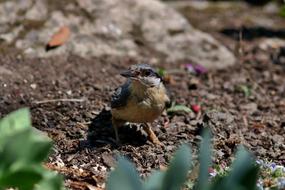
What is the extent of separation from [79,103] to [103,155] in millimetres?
1125

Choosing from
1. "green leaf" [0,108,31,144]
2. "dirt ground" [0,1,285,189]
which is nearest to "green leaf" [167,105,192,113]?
"dirt ground" [0,1,285,189]

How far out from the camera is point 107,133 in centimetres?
521

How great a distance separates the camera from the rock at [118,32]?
6.85m

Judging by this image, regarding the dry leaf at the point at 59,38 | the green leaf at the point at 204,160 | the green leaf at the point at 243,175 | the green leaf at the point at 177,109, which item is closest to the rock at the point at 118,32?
the dry leaf at the point at 59,38

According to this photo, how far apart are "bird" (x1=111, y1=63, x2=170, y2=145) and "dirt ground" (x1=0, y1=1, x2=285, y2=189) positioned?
7.4 inches

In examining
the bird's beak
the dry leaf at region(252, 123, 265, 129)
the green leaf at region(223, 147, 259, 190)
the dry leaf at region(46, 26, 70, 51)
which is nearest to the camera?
the green leaf at region(223, 147, 259, 190)

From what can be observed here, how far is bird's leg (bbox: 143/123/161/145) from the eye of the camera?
500 cm

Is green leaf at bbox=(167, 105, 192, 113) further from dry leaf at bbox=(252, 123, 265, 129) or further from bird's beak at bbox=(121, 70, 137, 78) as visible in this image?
bird's beak at bbox=(121, 70, 137, 78)

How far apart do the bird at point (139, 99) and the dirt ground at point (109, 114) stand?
0.19m

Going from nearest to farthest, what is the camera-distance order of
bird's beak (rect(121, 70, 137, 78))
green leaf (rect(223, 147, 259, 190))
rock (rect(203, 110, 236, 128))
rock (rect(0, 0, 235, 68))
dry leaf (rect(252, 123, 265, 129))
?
green leaf (rect(223, 147, 259, 190)), bird's beak (rect(121, 70, 137, 78)), rock (rect(203, 110, 236, 128)), dry leaf (rect(252, 123, 265, 129)), rock (rect(0, 0, 235, 68))

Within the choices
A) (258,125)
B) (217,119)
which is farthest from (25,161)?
(258,125)

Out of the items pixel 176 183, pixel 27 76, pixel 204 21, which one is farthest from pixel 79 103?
pixel 204 21

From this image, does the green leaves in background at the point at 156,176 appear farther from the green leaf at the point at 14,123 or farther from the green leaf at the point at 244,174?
the green leaf at the point at 14,123

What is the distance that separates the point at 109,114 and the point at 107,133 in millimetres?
348
